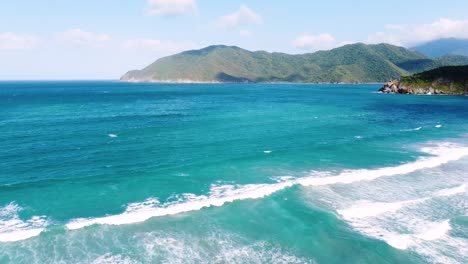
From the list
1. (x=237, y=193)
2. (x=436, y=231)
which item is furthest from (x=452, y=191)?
(x=237, y=193)

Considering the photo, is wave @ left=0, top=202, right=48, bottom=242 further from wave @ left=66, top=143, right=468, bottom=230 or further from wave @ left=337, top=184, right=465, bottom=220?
wave @ left=337, top=184, right=465, bottom=220

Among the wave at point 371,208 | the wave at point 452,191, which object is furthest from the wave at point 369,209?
the wave at point 452,191

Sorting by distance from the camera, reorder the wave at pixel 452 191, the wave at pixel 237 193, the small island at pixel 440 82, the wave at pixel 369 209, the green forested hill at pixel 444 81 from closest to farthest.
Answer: the wave at pixel 237 193
the wave at pixel 369 209
the wave at pixel 452 191
the green forested hill at pixel 444 81
the small island at pixel 440 82

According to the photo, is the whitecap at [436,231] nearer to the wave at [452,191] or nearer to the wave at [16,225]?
the wave at [452,191]

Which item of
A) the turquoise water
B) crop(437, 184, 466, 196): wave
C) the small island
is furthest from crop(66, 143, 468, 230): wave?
the small island

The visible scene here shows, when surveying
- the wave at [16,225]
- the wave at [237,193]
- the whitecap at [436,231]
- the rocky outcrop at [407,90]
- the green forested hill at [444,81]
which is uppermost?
the green forested hill at [444,81]

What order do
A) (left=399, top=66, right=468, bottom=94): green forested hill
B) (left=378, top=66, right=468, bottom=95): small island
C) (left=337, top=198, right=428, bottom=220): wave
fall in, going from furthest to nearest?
(left=378, top=66, right=468, bottom=95): small island < (left=399, top=66, right=468, bottom=94): green forested hill < (left=337, top=198, right=428, bottom=220): wave
